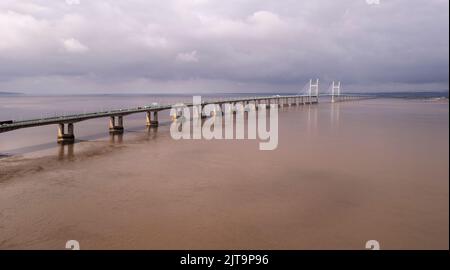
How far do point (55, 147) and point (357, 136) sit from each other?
1173 inches

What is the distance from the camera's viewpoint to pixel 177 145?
32000 mm

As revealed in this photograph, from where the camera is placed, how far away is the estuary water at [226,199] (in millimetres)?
11383

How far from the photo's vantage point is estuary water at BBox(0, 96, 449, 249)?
1138 cm

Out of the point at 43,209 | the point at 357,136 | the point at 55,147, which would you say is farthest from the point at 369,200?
the point at 55,147

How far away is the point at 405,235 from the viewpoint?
456 inches

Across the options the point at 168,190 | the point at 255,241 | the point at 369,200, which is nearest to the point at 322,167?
the point at 369,200

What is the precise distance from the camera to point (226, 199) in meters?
15.5

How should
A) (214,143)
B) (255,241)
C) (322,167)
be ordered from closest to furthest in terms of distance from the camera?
1. (255,241)
2. (322,167)
3. (214,143)

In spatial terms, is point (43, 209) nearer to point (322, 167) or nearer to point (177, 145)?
point (322, 167)
